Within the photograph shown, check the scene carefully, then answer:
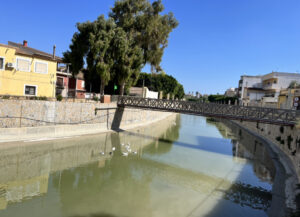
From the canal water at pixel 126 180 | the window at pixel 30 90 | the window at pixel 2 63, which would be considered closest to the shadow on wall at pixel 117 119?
the canal water at pixel 126 180

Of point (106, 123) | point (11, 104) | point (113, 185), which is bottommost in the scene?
point (113, 185)

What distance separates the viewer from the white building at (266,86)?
3992cm

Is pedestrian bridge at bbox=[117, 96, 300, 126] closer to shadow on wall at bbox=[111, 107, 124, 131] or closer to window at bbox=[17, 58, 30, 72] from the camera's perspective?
shadow on wall at bbox=[111, 107, 124, 131]

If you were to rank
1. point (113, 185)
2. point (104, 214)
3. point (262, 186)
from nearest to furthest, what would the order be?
point (104, 214)
point (113, 185)
point (262, 186)

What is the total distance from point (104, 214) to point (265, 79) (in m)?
47.8

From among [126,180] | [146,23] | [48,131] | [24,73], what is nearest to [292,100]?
[146,23]

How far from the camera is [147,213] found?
320 inches

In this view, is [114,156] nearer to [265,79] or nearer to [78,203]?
[78,203]

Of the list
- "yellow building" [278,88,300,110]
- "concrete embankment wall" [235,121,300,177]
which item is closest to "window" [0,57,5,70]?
"concrete embankment wall" [235,121,300,177]

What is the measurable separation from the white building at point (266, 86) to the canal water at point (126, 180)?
76.3 ft

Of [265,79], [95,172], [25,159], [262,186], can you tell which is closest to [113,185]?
[95,172]

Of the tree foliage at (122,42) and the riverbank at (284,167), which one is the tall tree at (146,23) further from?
the riverbank at (284,167)

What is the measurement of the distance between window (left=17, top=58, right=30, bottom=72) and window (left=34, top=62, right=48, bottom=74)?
2.34ft

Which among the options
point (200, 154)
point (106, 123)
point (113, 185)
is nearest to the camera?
point (113, 185)
